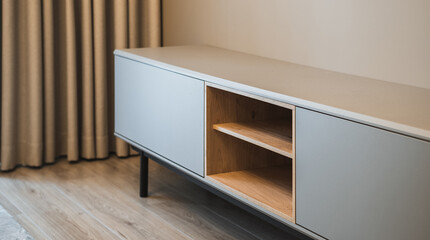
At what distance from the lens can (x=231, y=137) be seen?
2252mm

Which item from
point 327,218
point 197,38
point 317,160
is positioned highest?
point 197,38

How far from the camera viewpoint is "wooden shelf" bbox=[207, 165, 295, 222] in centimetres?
192

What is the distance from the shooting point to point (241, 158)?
2.26 metres

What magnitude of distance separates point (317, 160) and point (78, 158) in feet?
6.40

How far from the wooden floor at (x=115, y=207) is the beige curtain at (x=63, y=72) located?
153 millimetres

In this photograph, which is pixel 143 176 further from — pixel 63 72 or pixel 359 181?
pixel 359 181

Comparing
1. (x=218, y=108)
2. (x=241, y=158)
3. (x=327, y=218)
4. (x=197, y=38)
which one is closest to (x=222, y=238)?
(x=241, y=158)

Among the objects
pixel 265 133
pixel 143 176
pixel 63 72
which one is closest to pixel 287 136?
pixel 265 133

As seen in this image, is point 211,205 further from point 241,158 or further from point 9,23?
point 9,23

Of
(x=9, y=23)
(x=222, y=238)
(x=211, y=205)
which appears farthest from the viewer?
(x=9, y=23)

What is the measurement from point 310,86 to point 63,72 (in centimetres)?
176

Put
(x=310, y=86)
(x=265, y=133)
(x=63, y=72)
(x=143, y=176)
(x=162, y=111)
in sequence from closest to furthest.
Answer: (x=310, y=86)
(x=265, y=133)
(x=162, y=111)
(x=143, y=176)
(x=63, y=72)

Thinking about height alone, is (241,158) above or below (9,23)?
below

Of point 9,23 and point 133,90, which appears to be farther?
point 9,23
